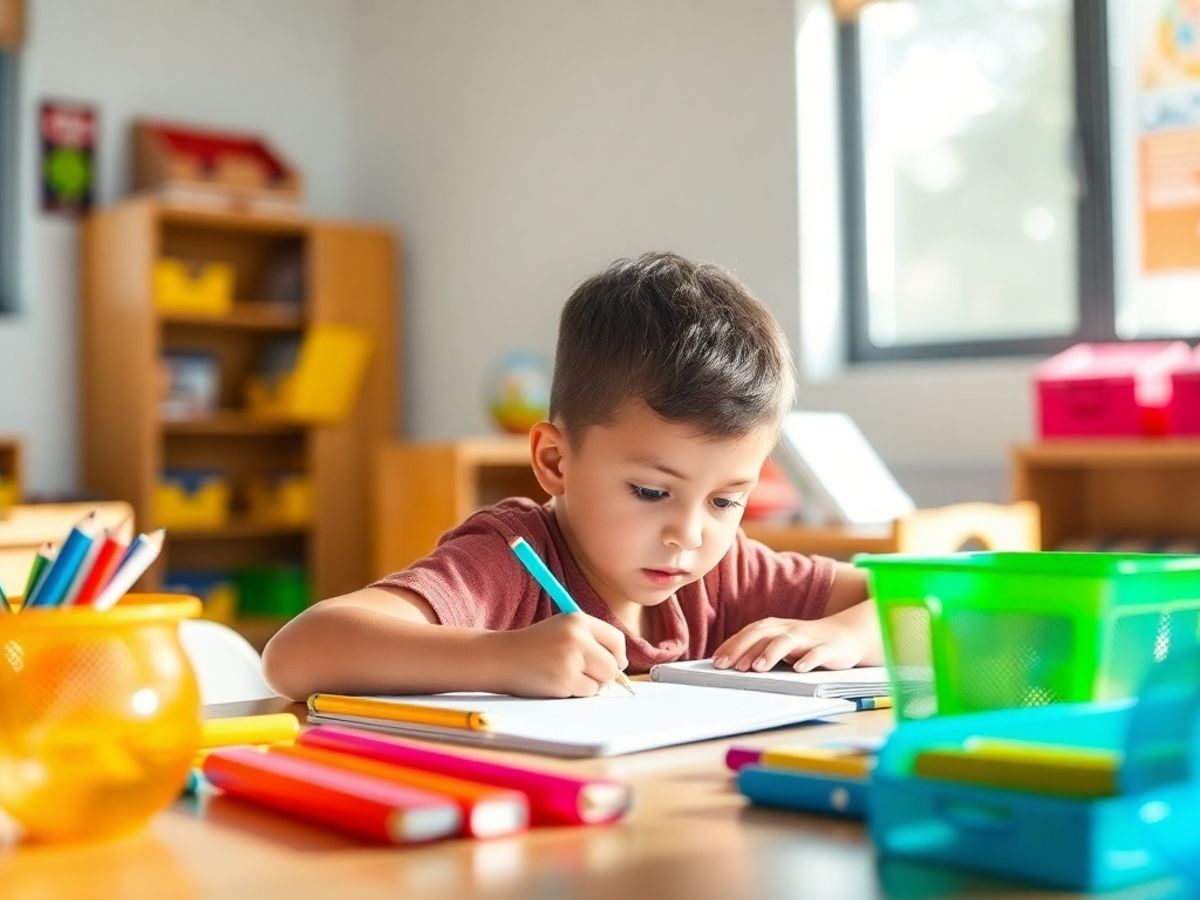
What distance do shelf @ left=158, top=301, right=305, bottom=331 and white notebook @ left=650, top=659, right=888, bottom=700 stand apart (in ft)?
11.5

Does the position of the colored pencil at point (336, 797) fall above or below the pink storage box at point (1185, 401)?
below

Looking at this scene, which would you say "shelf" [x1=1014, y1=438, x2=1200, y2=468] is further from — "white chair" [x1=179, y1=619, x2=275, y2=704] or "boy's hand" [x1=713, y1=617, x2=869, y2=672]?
"white chair" [x1=179, y1=619, x2=275, y2=704]

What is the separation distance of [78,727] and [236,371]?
4.30 m

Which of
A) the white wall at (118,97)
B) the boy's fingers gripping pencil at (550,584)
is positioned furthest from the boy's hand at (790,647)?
the white wall at (118,97)

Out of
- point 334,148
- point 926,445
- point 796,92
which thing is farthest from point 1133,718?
point 334,148

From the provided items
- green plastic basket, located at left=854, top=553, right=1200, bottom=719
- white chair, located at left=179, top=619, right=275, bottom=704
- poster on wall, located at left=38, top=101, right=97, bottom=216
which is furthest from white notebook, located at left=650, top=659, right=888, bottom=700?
poster on wall, located at left=38, top=101, right=97, bottom=216

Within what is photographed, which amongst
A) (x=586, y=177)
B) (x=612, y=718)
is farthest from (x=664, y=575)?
(x=586, y=177)

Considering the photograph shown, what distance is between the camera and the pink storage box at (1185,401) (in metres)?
2.83

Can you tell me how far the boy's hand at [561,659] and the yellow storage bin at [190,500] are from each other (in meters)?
3.49

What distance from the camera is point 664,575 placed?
121 centimetres

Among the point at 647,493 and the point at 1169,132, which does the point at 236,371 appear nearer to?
the point at 1169,132

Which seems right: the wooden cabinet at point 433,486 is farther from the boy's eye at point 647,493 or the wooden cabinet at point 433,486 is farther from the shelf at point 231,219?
the boy's eye at point 647,493

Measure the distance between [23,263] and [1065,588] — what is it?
422 centimetres

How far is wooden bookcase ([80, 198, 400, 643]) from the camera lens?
4.27 m
